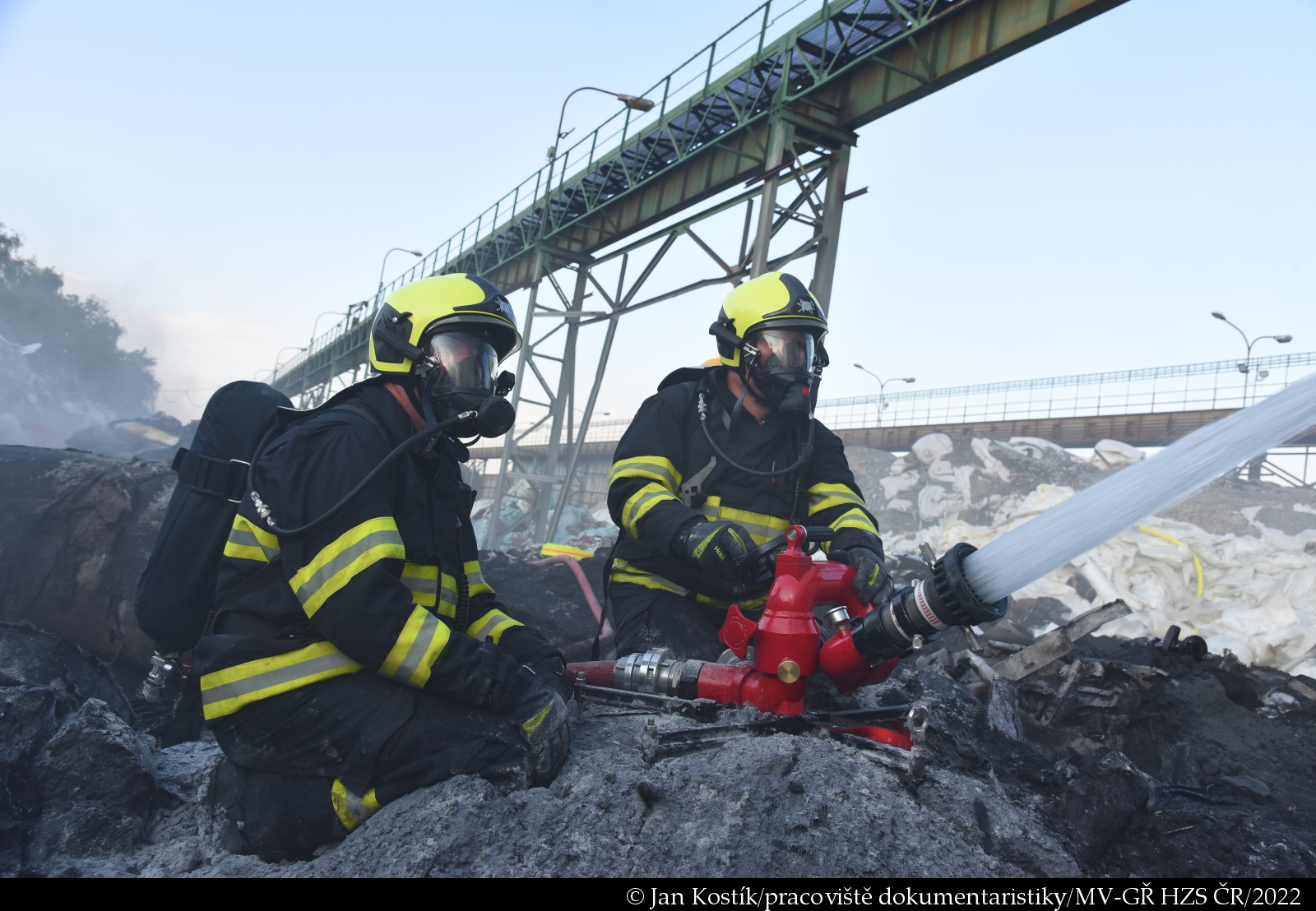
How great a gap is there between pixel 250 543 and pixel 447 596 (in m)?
0.64

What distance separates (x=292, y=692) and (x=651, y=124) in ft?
35.3

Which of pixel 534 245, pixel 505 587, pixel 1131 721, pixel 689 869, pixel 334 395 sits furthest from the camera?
pixel 534 245

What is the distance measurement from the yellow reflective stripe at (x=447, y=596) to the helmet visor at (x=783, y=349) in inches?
67.3

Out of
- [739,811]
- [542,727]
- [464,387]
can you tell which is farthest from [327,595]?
[739,811]

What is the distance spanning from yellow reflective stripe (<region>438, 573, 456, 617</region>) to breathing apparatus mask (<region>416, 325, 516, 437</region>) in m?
0.51

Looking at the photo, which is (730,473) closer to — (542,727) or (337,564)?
(542,727)

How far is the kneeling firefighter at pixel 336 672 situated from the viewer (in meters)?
2.07

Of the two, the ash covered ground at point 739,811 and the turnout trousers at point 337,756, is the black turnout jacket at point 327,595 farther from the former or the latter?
the ash covered ground at point 739,811

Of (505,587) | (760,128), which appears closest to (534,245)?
(760,128)

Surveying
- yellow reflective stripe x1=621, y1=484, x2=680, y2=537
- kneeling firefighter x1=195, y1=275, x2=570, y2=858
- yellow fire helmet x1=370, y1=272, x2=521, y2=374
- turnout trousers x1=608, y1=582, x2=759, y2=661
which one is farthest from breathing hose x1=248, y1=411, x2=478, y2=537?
turnout trousers x1=608, y1=582, x2=759, y2=661

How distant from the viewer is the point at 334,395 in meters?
2.58

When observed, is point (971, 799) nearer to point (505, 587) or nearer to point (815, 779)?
point (815, 779)

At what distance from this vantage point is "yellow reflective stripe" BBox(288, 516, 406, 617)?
2.05 metres
